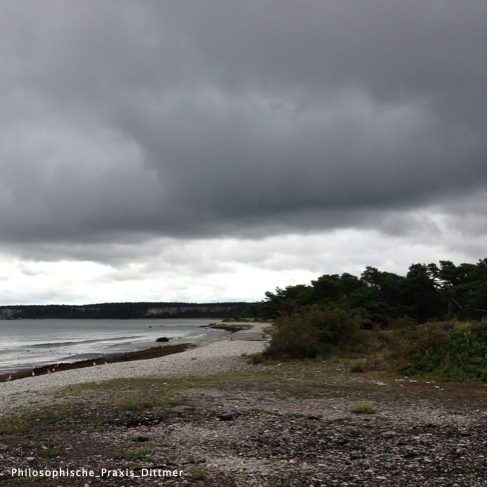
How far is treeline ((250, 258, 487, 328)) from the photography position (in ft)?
166

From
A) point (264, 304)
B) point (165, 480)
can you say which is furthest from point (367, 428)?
point (264, 304)

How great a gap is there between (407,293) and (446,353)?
4564 centimetres

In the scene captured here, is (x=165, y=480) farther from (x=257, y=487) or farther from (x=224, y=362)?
(x=224, y=362)

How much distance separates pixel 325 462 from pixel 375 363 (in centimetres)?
1442

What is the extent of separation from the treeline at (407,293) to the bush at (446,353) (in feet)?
91.2

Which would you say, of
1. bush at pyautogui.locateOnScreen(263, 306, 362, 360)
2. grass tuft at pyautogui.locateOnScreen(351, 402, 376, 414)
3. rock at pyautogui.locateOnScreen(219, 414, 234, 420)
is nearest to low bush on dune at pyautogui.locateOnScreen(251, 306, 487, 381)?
bush at pyautogui.locateOnScreen(263, 306, 362, 360)

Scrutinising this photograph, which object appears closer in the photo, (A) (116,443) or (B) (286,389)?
(A) (116,443)

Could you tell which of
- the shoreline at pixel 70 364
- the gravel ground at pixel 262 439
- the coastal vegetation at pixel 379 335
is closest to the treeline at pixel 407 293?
the coastal vegetation at pixel 379 335

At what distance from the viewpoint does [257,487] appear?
6.91 meters

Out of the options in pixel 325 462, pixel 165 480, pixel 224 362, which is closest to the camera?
pixel 165 480

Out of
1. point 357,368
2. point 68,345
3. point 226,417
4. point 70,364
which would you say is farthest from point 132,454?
point 68,345

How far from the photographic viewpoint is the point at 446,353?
1925 cm

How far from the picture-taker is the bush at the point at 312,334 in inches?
1037

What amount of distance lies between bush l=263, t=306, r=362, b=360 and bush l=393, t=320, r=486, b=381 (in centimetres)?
624
